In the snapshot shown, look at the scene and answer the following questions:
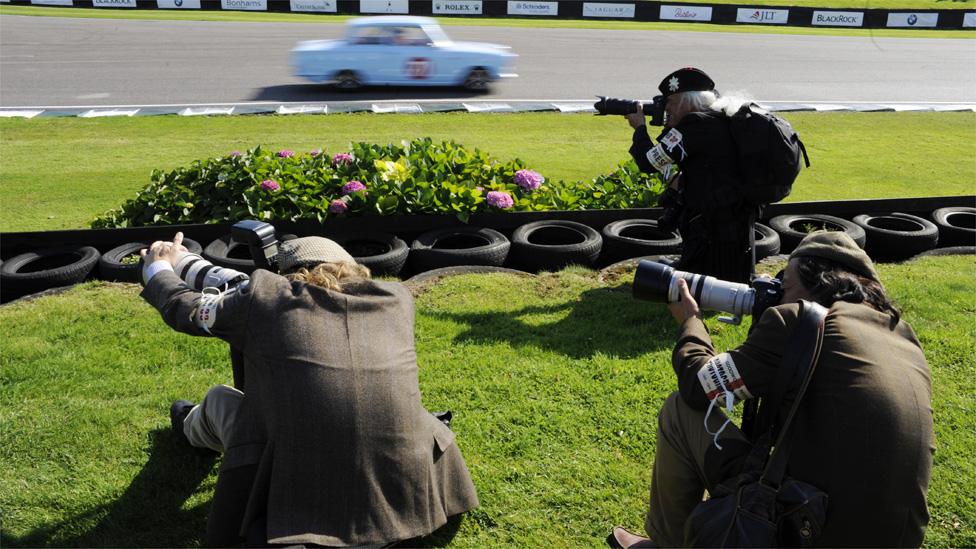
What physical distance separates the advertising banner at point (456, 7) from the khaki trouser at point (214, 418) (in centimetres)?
2831

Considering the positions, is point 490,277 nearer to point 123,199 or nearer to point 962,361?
point 962,361

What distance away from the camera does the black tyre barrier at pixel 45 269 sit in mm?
5848

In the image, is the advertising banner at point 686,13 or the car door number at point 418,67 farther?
the advertising banner at point 686,13

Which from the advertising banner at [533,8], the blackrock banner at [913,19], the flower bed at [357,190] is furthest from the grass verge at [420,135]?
the blackrock banner at [913,19]

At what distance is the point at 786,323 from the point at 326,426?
164 centimetres

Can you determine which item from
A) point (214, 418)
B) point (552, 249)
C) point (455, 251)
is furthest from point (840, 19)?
point (214, 418)

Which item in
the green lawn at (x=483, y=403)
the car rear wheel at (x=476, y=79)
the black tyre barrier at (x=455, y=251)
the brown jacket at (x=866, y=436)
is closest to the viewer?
the brown jacket at (x=866, y=436)

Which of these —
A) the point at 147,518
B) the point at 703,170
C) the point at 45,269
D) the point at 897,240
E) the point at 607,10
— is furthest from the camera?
the point at 607,10

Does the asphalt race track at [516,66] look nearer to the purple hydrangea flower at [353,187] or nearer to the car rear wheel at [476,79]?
the car rear wheel at [476,79]

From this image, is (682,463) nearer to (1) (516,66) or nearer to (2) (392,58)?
(2) (392,58)

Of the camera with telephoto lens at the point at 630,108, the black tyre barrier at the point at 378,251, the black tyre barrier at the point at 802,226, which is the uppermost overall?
the camera with telephoto lens at the point at 630,108

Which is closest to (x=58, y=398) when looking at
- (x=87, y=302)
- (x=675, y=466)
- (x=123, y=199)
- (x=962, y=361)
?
(x=87, y=302)

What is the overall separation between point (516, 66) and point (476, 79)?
313cm

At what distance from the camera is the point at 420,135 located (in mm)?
12086
